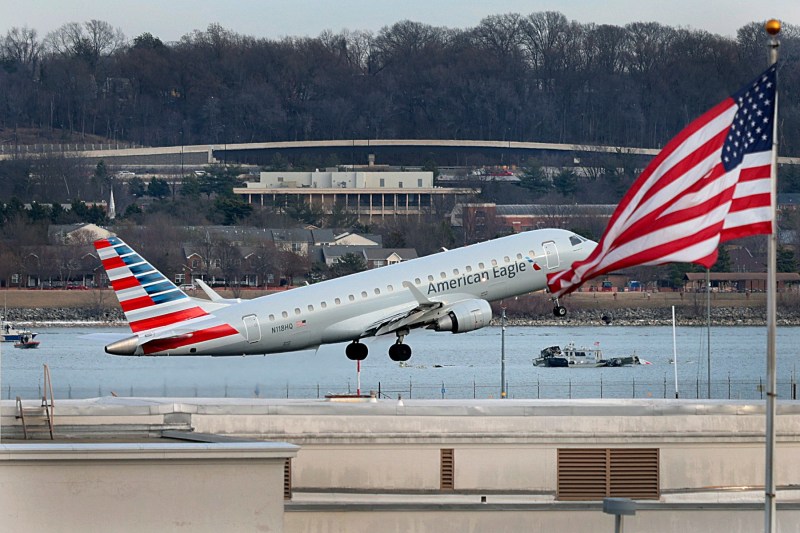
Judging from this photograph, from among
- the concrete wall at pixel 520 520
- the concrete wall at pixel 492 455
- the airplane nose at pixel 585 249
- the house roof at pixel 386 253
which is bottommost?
the concrete wall at pixel 520 520

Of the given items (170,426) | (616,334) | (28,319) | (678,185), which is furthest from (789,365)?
(678,185)

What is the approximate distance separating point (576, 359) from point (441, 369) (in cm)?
1368

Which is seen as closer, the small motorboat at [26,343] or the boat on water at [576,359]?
the boat on water at [576,359]

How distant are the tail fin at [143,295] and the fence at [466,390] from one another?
8.20 meters

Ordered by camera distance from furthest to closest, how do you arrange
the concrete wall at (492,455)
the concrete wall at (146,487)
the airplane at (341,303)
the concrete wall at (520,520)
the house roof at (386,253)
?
the house roof at (386,253) < the airplane at (341,303) < the concrete wall at (492,455) < the concrete wall at (520,520) < the concrete wall at (146,487)

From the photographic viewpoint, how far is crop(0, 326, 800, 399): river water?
77.3 meters

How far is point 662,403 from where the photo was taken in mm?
47469

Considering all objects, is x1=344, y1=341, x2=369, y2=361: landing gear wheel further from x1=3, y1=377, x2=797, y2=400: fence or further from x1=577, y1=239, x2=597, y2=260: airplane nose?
x1=577, y1=239, x2=597, y2=260: airplane nose

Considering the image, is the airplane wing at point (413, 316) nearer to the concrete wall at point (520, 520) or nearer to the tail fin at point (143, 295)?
the tail fin at point (143, 295)

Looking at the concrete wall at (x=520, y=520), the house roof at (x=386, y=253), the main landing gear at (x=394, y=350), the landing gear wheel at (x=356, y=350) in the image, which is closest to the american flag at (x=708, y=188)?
the concrete wall at (x=520, y=520)

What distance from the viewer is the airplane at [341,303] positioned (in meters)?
66.1

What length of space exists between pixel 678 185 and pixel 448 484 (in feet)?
52.5

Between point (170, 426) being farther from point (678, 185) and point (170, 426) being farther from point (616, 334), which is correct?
point (616, 334)

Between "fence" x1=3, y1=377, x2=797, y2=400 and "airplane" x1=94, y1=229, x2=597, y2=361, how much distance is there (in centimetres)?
806
